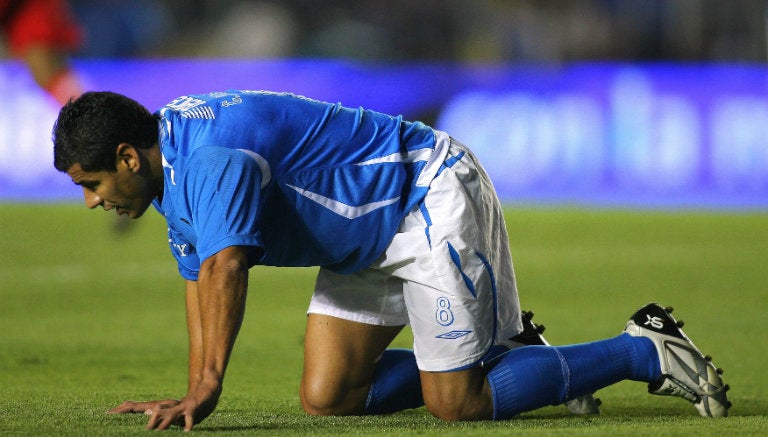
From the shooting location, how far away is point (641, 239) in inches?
458

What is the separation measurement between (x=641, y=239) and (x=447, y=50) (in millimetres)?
4073

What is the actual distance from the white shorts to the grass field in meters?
0.29

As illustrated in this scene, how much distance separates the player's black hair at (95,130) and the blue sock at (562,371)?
4.91 ft

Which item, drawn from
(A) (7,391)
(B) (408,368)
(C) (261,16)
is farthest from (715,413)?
(C) (261,16)

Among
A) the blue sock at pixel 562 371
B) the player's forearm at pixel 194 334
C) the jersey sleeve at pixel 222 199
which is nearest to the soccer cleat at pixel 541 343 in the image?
the blue sock at pixel 562 371

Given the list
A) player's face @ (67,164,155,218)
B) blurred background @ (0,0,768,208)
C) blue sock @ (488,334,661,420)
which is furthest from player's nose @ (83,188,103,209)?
blurred background @ (0,0,768,208)

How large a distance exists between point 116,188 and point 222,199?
395 mm

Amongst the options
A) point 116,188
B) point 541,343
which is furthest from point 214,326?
point 541,343

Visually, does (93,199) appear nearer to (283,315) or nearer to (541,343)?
(541,343)

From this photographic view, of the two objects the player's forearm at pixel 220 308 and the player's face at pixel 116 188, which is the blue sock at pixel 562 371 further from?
the player's face at pixel 116 188

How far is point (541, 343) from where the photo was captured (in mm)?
4844

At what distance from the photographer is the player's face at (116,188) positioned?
153 inches

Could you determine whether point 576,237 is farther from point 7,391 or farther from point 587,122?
point 7,391

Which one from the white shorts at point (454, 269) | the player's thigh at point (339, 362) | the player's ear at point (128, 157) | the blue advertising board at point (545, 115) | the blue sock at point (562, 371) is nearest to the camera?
the player's ear at point (128, 157)
